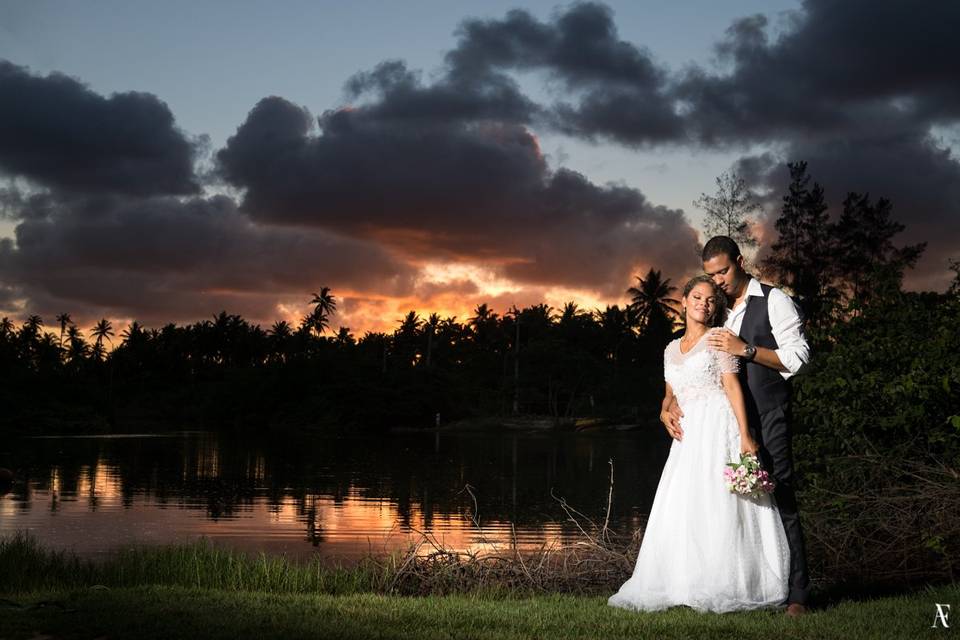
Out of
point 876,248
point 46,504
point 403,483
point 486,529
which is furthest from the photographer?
point 876,248

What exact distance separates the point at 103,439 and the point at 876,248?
1626 inches

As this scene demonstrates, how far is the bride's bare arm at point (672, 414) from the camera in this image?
6.55 meters

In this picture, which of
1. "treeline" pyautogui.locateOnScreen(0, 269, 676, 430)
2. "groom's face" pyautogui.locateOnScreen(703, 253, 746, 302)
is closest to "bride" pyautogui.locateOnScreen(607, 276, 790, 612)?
"groom's face" pyautogui.locateOnScreen(703, 253, 746, 302)

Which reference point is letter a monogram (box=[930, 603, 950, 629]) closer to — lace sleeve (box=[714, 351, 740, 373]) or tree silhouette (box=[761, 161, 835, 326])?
lace sleeve (box=[714, 351, 740, 373])

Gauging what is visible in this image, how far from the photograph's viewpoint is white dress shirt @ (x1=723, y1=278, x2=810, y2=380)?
6062mm

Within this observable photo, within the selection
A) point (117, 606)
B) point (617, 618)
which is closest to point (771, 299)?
point (617, 618)

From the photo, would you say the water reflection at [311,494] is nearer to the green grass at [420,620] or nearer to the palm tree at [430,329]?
the green grass at [420,620]

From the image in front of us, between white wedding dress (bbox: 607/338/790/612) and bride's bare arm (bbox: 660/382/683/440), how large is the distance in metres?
0.07

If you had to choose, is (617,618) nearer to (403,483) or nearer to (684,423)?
(684,423)

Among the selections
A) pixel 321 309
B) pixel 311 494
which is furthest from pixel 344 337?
pixel 311 494

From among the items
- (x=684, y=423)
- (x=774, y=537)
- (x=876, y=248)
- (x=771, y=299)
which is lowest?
(x=774, y=537)

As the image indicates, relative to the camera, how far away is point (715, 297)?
6363 millimetres

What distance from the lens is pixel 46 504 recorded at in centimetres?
2316

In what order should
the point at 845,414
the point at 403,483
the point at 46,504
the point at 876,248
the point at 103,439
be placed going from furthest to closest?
the point at 103,439 < the point at 876,248 < the point at 403,483 < the point at 46,504 < the point at 845,414
